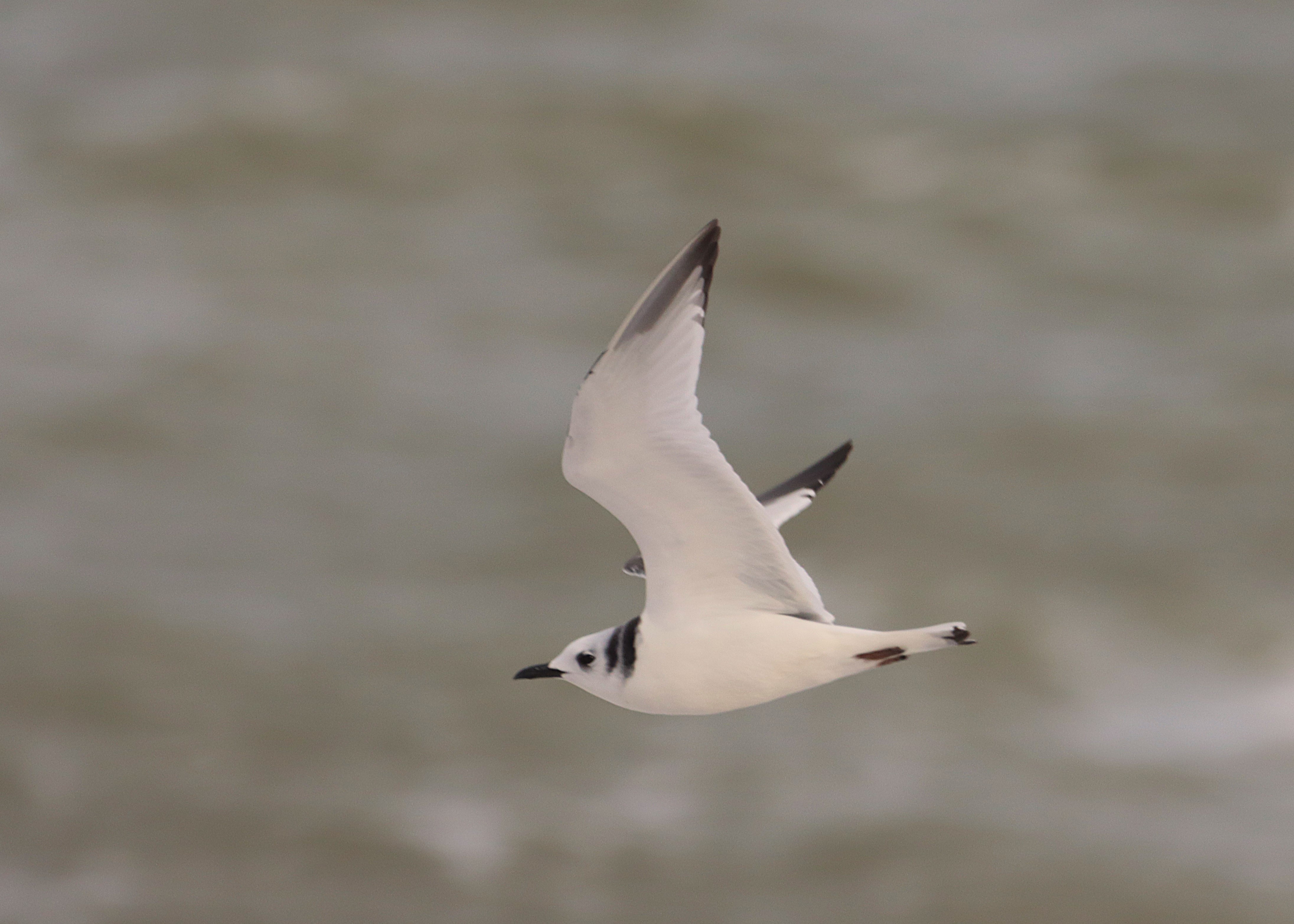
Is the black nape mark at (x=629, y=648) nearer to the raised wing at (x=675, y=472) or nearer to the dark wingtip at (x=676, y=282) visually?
the raised wing at (x=675, y=472)

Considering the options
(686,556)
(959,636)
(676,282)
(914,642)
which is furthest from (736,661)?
(676,282)

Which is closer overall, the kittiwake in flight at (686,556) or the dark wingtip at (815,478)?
the kittiwake in flight at (686,556)

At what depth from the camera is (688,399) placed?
3.69 m

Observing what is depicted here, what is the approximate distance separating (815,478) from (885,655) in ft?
4.12

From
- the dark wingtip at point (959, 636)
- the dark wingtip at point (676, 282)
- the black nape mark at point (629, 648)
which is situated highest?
the dark wingtip at point (676, 282)

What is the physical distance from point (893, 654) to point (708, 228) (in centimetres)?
102

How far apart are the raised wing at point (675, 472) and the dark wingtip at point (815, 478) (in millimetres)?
792

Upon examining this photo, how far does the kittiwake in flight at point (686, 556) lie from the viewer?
3.58m

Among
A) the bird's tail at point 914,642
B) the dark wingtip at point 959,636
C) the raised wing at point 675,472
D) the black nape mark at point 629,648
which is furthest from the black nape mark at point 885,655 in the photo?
the black nape mark at point 629,648

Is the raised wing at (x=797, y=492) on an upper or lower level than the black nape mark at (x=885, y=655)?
upper

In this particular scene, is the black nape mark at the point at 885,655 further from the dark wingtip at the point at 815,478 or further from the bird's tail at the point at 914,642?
the dark wingtip at the point at 815,478

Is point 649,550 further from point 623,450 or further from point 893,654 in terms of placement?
point 893,654

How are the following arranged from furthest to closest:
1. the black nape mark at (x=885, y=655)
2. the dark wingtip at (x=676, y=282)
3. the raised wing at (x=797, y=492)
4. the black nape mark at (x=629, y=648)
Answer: the raised wing at (x=797, y=492) → the black nape mark at (x=629, y=648) → the black nape mark at (x=885, y=655) → the dark wingtip at (x=676, y=282)

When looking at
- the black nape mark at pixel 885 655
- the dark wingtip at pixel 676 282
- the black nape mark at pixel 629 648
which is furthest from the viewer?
the black nape mark at pixel 629 648
